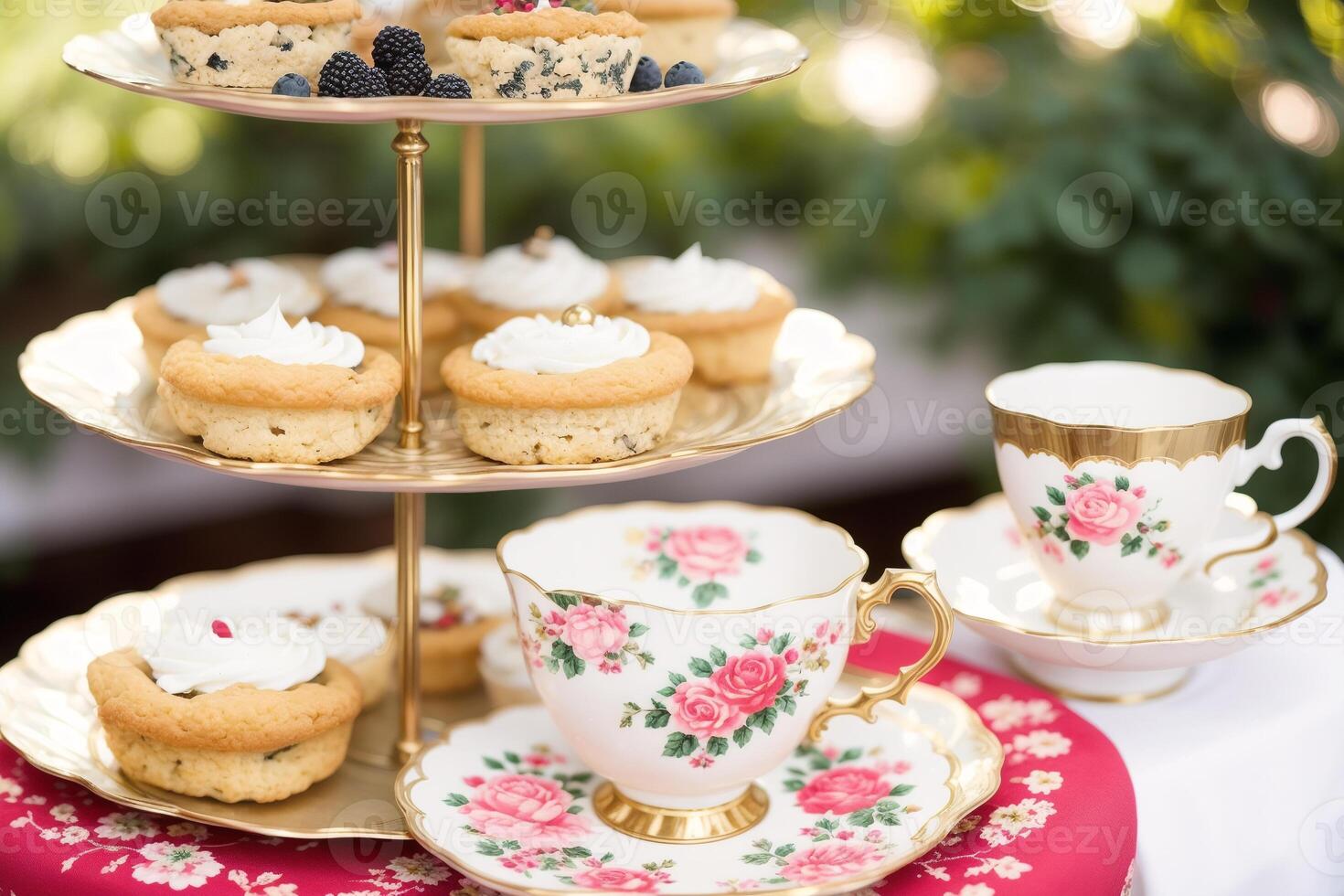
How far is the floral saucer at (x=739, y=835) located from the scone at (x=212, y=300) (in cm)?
52

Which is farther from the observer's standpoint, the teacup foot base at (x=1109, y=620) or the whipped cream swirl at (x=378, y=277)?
the whipped cream swirl at (x=378, y=277)

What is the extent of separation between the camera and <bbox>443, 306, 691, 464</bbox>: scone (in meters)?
1.20

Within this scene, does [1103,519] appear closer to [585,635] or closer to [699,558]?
[699,558]

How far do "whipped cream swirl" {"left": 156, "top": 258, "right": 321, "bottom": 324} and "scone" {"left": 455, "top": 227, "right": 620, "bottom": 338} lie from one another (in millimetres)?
182

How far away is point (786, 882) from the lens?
109cm

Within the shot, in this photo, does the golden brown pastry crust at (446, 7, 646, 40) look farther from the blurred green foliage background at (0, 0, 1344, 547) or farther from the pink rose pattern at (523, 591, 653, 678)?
the blurred green foliage background at (0, 0, 1344, 547)

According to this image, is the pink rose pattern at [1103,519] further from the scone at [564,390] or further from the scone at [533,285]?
the scone at [533,285]

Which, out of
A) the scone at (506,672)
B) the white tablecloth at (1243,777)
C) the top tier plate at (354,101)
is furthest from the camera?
the scone at (506,672)

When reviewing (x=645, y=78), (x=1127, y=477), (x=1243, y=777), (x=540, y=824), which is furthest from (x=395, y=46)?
(x=1243, y=777)

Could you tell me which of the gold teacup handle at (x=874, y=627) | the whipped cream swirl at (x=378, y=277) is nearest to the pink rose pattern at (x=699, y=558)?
the gold teacup handle at (x=874, y=627)

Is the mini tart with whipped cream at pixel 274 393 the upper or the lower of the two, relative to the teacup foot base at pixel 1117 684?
upper

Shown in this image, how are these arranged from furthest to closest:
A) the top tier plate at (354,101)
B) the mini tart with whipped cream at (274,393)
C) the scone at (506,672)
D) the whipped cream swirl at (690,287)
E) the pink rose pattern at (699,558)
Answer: the whipped cream swirl at (690,287)
the scone at (506,672)
the pink rose pattern at (699,558)
the mini tart with whipped cream at (274,393)
the top tier plate at (354,101)

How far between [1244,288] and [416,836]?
6.77 feet

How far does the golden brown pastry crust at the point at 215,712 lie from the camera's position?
1.19 metres
